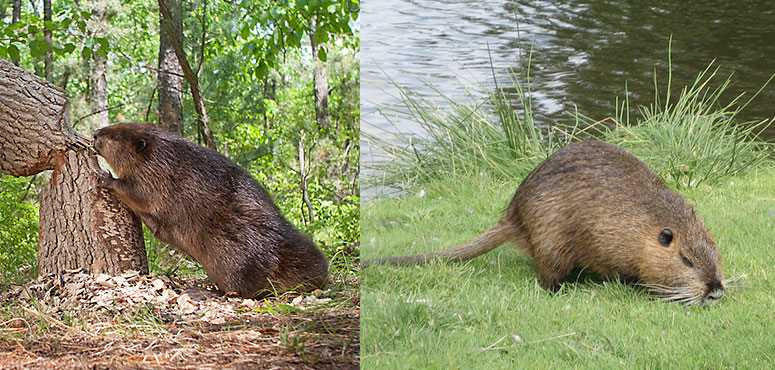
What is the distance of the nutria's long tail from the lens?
49.0 inches

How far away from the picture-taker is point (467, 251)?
1324mm

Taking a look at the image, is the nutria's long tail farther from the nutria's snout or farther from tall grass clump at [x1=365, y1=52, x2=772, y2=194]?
the nutria's snout

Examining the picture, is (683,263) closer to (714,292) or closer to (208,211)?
(714,292)

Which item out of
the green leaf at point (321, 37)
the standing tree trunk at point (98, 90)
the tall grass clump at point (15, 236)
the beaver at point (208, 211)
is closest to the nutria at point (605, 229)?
the beaver at point (208, 211)

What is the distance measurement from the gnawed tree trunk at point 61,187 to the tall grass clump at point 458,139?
182 cm

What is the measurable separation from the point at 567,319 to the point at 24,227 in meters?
3.45

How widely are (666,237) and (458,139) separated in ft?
1.95

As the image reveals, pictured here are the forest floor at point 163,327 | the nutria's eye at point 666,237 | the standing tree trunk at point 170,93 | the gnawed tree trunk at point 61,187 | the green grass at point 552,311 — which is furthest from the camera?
the standing tree trunk at point 170,93

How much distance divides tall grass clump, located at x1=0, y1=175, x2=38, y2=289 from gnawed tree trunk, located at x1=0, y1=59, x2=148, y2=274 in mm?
881

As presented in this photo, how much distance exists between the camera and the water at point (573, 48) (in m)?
1.29

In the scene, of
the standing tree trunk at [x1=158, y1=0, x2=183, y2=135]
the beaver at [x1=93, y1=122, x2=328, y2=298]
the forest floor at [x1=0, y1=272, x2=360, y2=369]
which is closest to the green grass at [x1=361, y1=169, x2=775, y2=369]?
the forest floor at [x1=0, y1=272, x2=360, y2=369]

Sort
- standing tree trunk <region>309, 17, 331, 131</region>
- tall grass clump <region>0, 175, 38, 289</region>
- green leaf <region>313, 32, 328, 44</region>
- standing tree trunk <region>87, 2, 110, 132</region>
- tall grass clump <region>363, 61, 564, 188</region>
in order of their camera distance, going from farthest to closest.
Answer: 1. standing tree trunk <region>87, 2, 110, 132</region>
2. standing tree trunk <region>309, 17, 331, 131</region>
3. green leaf <region>313, 32, 328, 44</region>
4. tall grass clump <region>0, 175, 38, 289</region>
5. tall grass clump <region>363, 61, 564, 188</region>

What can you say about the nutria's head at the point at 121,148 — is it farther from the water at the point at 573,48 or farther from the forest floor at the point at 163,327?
the water at the point at 573,48

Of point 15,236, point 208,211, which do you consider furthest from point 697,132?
point 15,236
